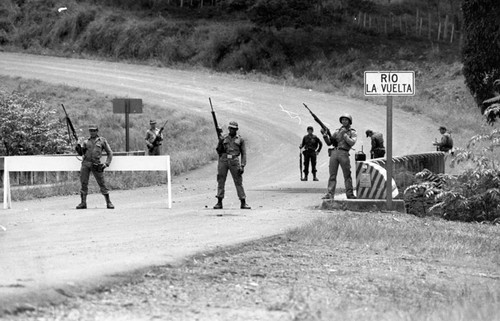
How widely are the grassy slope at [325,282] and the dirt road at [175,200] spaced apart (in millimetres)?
494

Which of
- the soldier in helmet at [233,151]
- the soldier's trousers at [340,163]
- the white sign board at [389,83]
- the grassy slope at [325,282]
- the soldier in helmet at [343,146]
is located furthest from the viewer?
the soldier's trousers at [340,163]

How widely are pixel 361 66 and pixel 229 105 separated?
29.1 ft

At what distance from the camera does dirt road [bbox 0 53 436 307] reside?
1227 cm

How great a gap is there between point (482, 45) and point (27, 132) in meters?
14.7

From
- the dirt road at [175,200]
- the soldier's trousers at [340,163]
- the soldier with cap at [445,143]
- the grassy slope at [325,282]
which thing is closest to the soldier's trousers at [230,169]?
the dirt road at [175,200]

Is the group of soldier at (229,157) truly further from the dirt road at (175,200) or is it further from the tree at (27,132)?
the tree at (27,132)

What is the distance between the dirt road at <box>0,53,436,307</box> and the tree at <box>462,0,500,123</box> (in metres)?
4.05

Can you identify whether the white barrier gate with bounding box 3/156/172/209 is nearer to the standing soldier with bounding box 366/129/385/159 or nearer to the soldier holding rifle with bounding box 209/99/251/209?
the soldier holding rifle with bounding box 209/99/251/209

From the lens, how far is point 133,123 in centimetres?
4262

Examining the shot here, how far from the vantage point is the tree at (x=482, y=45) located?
33688 mm

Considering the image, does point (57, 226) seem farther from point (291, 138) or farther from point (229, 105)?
point (229, 105)

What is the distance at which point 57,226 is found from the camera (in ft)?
55.5

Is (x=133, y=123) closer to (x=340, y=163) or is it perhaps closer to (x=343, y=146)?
(x=340, y=163)

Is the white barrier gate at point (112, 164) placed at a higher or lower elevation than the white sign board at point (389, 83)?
lower
